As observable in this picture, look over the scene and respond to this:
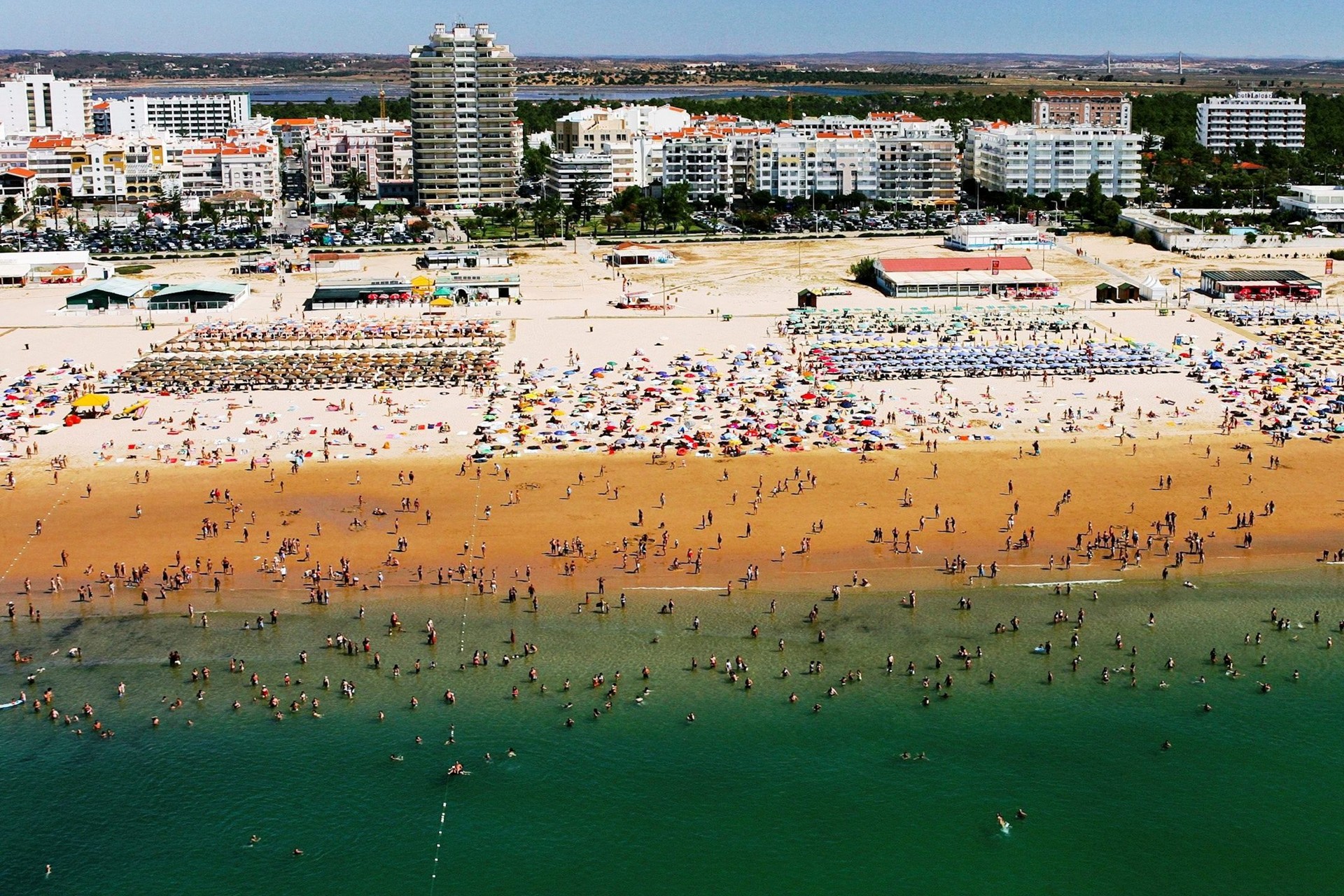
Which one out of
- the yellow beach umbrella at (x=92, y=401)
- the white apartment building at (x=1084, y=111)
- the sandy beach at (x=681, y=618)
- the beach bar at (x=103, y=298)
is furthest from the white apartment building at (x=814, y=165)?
the yellow beach umbrella at (x=92, y=401)

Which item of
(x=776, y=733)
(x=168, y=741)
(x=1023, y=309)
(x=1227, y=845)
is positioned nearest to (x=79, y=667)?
(x=168, y=741)

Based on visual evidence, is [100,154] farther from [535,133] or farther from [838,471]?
[838,471]

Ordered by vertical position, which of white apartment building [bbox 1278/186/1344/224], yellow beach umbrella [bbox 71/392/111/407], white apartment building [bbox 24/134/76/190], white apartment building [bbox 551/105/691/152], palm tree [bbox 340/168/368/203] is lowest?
yellow beach umbrella [bbox 71/392/111/407]

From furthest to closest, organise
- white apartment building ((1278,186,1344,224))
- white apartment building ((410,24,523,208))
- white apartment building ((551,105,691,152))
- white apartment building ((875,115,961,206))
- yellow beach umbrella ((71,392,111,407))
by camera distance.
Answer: white apartment building ((551,105,691,152)) < white apartment building ((875,115,961,206)) < white apartment building ((410,24,523,208)) < white apartment building ((1278,186,1344,224)) < yellow beach umbrella ((71,392,111,407))

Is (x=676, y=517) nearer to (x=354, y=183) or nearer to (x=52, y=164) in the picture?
(x=354, y=183)

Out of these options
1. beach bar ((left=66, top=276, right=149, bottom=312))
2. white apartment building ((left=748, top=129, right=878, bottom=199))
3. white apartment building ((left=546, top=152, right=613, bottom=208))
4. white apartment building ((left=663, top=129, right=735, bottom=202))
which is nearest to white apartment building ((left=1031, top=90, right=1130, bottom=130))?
white apartment building ((left=748, top=129, right=878, bottom=199))

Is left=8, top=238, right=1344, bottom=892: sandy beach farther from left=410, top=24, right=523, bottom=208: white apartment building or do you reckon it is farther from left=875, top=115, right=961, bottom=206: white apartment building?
left=875, top=115, right=961, bottom=206: white apartment building
